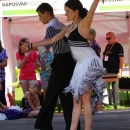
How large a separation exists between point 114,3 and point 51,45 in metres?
5.20

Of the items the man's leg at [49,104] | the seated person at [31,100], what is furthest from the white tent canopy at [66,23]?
the man's leg at [49,104]

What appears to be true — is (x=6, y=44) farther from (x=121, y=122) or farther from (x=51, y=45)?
(x=51, y=45)

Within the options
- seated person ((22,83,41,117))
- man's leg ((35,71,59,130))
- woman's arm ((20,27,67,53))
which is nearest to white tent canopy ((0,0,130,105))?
seated person ((22,83,41,117))

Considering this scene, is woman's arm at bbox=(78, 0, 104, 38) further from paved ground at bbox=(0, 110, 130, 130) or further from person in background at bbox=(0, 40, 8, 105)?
person in background at bbox=(0, 40, 8, 105)

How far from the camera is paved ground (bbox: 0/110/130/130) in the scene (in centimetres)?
815

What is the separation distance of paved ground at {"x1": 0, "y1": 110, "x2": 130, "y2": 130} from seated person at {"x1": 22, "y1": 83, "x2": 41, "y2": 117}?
17.5 inches

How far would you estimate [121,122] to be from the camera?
28.5 feet

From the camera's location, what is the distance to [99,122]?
8.88m

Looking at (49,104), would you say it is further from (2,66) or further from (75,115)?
(2,66)

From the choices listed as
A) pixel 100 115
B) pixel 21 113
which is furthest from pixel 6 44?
pixel 100 115

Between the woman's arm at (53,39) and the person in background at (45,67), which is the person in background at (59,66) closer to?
the woman's arm at (53,39)

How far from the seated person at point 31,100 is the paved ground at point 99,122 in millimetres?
445

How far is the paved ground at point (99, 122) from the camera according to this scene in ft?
26.7

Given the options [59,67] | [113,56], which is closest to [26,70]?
[113,56]
